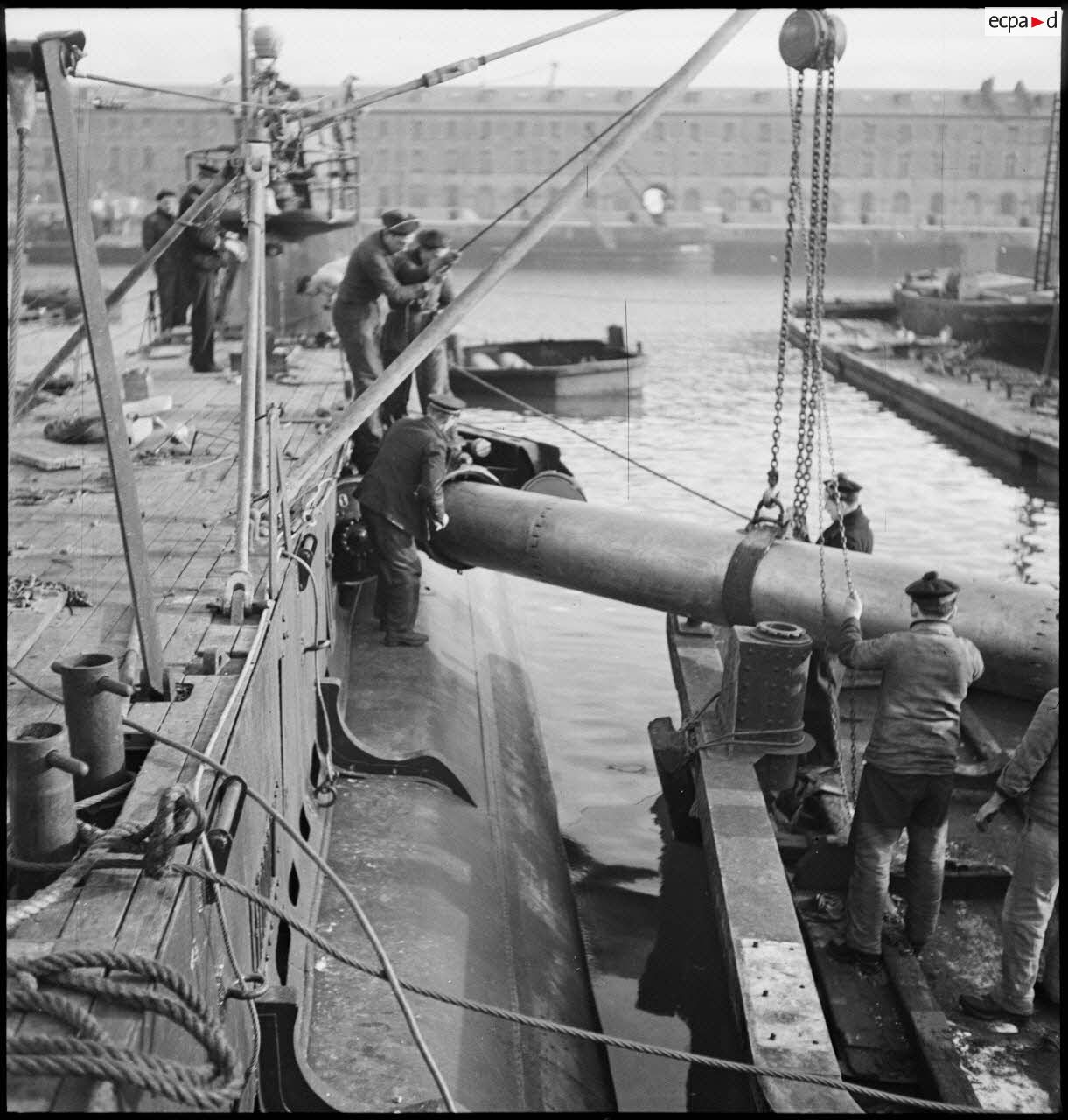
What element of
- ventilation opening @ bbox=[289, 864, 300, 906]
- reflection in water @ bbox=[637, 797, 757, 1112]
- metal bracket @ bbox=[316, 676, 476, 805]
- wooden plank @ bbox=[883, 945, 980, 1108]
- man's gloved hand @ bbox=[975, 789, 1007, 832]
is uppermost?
man's gloved hand @ bbox=[975, 789, 1007, 832]

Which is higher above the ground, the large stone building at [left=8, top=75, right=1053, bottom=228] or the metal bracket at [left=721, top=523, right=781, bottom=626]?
the large stone building at [left=8, top=75, right=1053, bottom=228]

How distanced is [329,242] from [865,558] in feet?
51.3

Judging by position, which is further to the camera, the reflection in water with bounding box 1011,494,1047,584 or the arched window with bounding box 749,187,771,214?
the arched window with bounding box 749,187,771,214

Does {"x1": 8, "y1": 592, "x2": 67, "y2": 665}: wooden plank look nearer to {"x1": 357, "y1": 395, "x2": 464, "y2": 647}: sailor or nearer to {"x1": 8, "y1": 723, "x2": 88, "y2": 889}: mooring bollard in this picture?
{"x1": 8, "y1": 723, "x2": 88, "y2": 889}: mooring bollard

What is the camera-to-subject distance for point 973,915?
7.74 metres

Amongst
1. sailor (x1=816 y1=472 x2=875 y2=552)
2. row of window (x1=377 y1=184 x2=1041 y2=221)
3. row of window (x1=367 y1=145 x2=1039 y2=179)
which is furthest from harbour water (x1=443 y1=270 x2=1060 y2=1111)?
row of window (x1=367 y1=145 x2=1039 y2=179)

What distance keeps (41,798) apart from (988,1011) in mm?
4785

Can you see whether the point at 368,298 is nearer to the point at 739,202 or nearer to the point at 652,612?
the point at 652,612

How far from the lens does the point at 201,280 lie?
15406 millimetres

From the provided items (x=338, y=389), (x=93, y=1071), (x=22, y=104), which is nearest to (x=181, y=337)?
(x=338, y=389)

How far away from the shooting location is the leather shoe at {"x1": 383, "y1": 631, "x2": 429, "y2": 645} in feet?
36.7

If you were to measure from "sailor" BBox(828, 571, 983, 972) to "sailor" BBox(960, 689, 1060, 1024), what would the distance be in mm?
461

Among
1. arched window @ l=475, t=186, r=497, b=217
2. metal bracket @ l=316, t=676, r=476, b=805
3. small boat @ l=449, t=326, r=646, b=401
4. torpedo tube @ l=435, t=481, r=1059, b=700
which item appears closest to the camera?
metal bracket @ l=316, t=676, r=476, b=805

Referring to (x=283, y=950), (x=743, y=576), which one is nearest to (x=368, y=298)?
(x=743, y=576)
